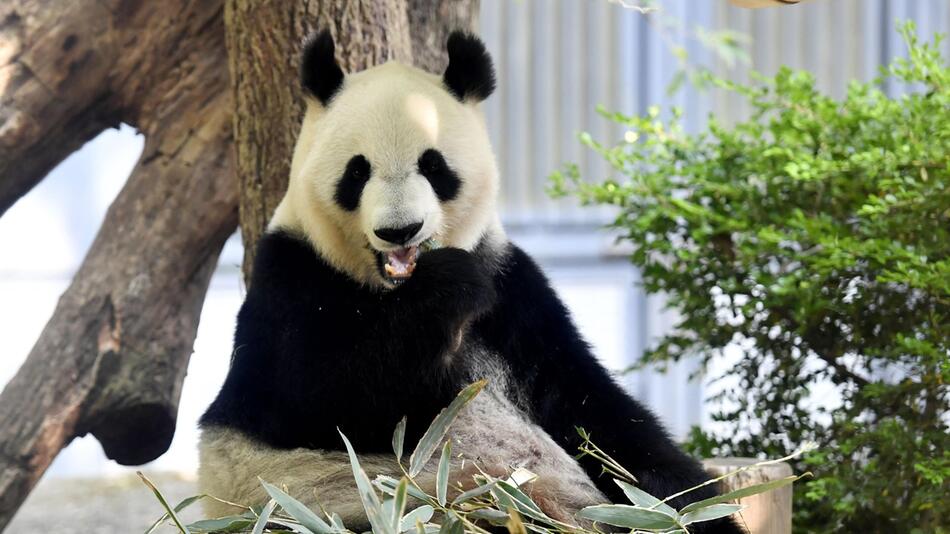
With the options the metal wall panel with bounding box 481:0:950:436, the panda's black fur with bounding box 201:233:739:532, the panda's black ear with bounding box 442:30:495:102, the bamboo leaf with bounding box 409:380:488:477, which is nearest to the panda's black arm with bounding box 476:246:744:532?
the panda's black fur with bounding box 201:233:739:532

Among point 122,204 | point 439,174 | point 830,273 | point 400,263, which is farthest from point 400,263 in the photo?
point 122,204

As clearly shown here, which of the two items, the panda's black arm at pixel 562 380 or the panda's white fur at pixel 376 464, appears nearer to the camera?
the panda's white fur at pixel 376 464

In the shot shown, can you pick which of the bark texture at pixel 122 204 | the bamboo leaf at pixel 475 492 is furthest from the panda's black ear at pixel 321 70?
the bark texture at pixel 122 204

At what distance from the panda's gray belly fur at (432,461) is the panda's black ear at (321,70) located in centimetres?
68

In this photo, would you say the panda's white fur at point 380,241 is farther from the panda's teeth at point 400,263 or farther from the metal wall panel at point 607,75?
the metal wall panel at point 607,75

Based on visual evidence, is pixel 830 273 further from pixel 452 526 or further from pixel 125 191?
pixel 125 191

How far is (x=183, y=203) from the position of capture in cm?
378

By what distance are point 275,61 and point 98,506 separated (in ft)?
11.5

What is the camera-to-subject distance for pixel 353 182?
7.52 feet

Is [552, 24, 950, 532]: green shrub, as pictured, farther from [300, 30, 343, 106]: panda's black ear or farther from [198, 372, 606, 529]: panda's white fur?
[300, 30, 343, 106]: panda's black ear

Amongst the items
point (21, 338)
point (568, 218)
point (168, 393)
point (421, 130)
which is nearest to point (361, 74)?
point (421, 130)

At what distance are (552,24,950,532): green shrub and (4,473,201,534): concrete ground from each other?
2788 millimetres

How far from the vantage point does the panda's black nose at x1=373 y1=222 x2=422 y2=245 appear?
82.5 inches

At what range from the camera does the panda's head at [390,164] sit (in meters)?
2.21
